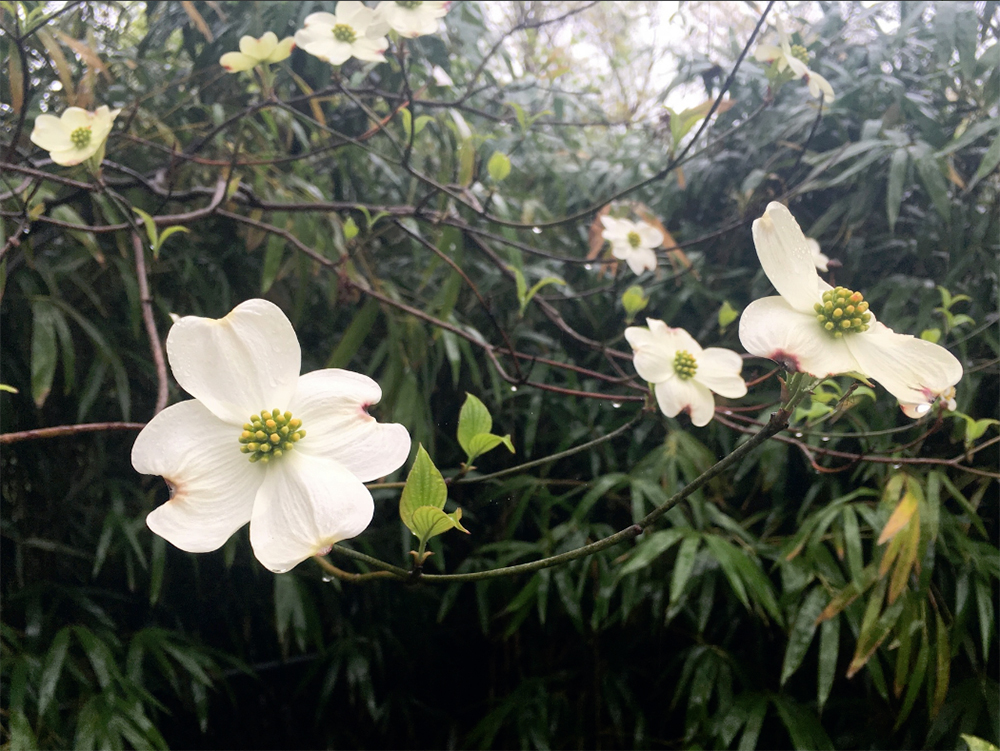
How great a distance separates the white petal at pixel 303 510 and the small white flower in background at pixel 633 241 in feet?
1.81

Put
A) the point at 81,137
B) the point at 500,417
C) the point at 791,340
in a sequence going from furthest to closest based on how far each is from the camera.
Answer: the point at 500,417 < the point at 81,137 < the point at 791,340

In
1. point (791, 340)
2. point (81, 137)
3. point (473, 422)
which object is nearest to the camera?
point (791, 340)

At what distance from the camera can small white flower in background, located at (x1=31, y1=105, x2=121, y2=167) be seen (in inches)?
17.5

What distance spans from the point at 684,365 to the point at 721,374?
28 mm

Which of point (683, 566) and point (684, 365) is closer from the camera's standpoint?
point (684, 365)

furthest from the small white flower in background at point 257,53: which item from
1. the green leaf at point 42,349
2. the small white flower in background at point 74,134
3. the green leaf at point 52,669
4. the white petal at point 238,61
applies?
the green leaf at point 52,669

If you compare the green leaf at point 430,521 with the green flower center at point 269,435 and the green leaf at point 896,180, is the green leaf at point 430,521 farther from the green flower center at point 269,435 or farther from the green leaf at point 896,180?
the green leaf at point 896,180

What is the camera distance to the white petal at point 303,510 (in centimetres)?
24

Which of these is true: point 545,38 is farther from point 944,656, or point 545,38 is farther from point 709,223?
point 944,656

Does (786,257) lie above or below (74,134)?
below

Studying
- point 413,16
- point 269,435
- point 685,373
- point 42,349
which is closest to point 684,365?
point 685,373

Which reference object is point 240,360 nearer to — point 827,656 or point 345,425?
point 345,425

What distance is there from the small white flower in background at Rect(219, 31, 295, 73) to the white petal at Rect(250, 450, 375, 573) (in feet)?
1.33

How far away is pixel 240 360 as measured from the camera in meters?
0.28
